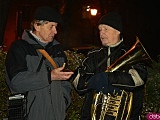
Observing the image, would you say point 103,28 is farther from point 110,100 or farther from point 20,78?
point 20,78

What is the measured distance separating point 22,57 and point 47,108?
0.61m

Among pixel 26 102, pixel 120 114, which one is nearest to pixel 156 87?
pixel 120 114

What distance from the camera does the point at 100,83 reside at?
358 centimetres

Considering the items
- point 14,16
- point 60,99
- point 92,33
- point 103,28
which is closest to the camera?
point 60,99

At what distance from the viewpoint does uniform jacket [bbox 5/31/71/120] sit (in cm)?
337

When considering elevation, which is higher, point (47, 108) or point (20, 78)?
point (20, 78)

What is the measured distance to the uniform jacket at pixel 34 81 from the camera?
337 centimetres

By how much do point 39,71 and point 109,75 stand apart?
774mm

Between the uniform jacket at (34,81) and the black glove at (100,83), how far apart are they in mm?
357

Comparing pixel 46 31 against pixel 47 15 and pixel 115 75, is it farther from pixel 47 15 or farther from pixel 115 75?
pixel 115 75

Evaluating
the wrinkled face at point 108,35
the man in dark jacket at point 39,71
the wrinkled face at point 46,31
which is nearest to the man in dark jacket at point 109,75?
the wrinkled face at point 108,35

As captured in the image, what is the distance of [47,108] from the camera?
11.5 feet

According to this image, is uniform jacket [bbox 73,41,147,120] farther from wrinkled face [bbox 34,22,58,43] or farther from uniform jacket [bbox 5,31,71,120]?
wrinkled face [bbox 34,22,58,43]

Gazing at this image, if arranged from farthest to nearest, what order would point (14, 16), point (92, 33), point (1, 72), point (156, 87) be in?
point (92, 33) < point (14, 16) < point (156, 87) < point (1, 72)
